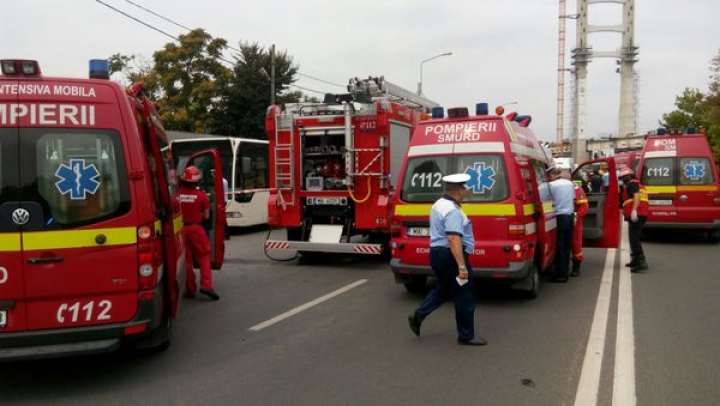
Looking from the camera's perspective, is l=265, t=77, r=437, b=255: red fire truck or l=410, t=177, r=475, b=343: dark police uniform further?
l=265, t=77, r=437, b=255: red fire truck

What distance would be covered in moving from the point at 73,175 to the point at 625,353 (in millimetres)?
4821

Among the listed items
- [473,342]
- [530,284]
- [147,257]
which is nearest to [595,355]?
[473,342]

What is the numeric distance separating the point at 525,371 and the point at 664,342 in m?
1.75

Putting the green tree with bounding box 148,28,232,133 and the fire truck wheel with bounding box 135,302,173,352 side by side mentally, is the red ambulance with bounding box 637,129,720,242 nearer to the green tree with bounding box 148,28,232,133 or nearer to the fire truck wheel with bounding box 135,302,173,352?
the fire truck wheel with bounding box 135,302,173,352

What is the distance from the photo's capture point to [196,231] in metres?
7.82

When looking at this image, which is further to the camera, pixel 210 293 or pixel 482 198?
pixel 210 293

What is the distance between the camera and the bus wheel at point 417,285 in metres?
8.00

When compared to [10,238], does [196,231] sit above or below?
below

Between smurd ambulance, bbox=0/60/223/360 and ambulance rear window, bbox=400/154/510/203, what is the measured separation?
12.4 ft

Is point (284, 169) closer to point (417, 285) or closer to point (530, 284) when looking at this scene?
point (417, 285)

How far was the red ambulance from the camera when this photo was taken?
513 inches

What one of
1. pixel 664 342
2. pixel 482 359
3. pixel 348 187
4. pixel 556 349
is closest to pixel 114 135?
pixel 482 359

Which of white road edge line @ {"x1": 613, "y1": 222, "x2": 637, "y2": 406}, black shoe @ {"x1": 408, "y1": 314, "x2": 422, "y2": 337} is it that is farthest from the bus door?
white road edge line @ {"x1": 613, "y1": 222, "x2": 637, "y2": 406}

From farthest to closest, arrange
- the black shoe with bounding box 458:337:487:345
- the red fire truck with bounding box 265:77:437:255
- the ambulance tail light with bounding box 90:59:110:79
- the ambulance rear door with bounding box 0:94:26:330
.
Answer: the red fire truck with bounding box 265:77:437:255
the black shoe with bounding box 458:337:487:345
the ambulance tail light with bounding box 90:59:110:79
the ambulance rear door with bounding box 0:94:26:330
